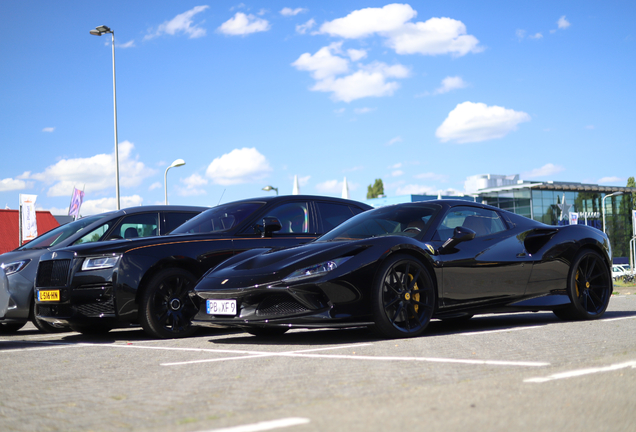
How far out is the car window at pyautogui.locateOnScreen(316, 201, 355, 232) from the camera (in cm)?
897

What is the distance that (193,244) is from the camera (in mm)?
7688

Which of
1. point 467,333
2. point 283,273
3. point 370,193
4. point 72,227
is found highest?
point 370,193

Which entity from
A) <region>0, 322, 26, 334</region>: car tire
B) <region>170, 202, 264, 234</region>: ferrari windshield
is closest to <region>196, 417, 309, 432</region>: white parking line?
<region>170, 202, 264, 234</region>: ferrari windshield

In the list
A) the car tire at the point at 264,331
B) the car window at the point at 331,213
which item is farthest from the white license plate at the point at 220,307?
the car window at the point at 331,213

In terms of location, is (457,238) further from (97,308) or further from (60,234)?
(60,234)

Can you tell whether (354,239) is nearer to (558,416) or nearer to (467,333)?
(467,333)

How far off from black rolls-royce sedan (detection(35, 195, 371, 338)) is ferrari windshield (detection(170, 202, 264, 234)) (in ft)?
0.09

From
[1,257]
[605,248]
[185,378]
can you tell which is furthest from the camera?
[1,257]

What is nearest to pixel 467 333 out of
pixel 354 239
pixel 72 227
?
pixel 354 239

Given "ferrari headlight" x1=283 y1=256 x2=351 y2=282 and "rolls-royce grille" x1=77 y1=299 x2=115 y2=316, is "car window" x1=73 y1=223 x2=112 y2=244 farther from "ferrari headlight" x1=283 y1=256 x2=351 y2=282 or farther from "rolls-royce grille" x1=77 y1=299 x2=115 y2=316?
"ferrari headlight" x1=283 y1=256 x2=351 y2=282

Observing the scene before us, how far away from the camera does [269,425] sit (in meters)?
2.96

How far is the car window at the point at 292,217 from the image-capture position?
854 centimetres

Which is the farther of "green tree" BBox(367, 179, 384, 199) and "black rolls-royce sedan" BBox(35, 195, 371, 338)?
"green tree" BBox(367, 179, 384, 199)

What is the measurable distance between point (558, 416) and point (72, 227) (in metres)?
7.83
